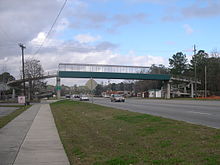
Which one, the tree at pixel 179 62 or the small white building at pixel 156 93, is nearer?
the small white building at pixel 156 93

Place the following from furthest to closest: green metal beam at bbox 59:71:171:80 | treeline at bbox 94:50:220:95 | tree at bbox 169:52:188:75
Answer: tree at bbox 169:52:188:75
treeline at bbox 94:50:220:95
green metal beam at bbox 59:71:171:80

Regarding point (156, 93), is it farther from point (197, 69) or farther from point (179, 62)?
point (179, 62)

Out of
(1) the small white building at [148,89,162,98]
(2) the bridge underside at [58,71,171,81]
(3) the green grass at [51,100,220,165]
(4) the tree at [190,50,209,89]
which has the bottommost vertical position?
(3) the green grass at [51,100,220,165]

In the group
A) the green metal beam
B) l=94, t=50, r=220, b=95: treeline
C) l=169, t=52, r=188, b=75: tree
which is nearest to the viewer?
the green metal beam

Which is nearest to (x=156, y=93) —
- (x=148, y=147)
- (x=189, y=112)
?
(x=189, y=112)

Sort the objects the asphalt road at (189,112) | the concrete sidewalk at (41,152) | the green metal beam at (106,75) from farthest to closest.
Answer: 1. the green metal beam at (106,75)
2. the asphalt road at (189,112)
3. the concrete sidewalk at (41,152)

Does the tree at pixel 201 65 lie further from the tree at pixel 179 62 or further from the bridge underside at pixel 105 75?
the bridge underside at pixel 105 75

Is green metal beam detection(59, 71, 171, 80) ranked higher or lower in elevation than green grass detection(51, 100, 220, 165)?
higher

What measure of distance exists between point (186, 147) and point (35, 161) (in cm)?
411

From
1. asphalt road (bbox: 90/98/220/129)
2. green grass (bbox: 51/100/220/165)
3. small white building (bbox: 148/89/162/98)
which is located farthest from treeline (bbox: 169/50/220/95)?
green grass (bbox: 51/100/220/165)

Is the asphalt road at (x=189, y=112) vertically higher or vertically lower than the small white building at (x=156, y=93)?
lower

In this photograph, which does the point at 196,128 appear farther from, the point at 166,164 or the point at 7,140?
the point at 7,140

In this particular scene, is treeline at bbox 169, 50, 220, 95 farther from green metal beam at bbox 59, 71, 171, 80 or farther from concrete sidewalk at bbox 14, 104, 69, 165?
concrete sidewalk at bbox 14, 104, 69, 165

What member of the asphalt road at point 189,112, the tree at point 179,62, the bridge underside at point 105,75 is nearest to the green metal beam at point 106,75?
the bridge underside at point 105,75
